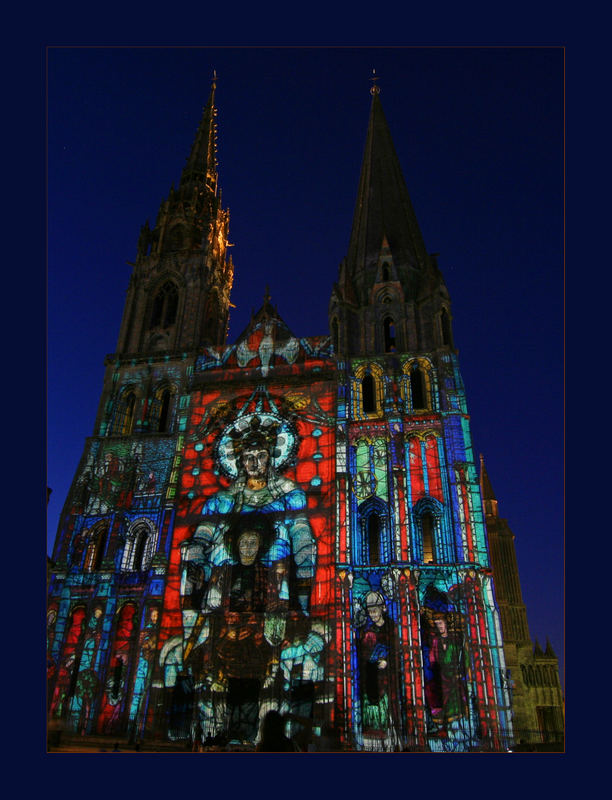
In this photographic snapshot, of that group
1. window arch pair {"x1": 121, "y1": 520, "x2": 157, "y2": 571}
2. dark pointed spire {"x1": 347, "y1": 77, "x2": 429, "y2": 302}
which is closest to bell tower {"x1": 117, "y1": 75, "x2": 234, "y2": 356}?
dark pointed spire {"x1": 347, "y1": 77, "x2": 429, "y2": 302}

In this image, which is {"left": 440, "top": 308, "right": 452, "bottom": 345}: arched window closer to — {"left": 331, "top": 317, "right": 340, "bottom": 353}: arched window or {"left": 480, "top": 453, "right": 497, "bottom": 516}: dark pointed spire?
{"left": 331, "top": 317, "right": 340, "bottom": 353}: arched window

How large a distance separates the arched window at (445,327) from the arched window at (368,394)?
4.03 m

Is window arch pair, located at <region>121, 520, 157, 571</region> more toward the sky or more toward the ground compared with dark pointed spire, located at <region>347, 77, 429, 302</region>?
more toward the ground

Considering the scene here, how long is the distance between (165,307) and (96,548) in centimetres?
1349

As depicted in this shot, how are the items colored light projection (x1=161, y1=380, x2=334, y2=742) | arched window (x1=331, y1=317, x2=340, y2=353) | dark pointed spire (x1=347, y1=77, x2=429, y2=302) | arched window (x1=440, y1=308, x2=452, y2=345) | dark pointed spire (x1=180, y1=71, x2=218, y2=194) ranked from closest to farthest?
colored light projection (x1=161, y1=380, x2=334, y2=742) < arched window (x1=440, y1=308, x2=452, y2=345) < arched window (x1=331, y1=317, x2=340, y2=353) < dark pointed spire (x1=347, y1=77, x2=429, y2=302) < dark pointed spire (x1=180, y1=71, x2=218, y2=194)

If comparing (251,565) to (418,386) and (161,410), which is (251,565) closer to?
(161,410)

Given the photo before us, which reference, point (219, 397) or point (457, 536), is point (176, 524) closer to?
point (219, 397)

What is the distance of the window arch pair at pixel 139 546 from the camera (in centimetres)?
2533

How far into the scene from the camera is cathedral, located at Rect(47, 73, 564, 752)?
2109 centimetres

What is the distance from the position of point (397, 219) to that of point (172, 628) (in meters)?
24.3

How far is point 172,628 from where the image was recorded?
914 inches

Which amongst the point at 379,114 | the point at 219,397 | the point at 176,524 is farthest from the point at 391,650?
the point at 379,114

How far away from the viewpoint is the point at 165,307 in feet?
110

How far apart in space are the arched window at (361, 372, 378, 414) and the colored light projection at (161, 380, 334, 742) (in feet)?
4.89
